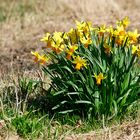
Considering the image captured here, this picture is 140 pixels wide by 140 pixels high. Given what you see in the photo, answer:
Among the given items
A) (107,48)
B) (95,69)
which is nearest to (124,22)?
(107,48)

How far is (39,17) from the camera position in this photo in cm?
1041

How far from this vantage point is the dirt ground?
8.76m

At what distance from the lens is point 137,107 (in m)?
5.04

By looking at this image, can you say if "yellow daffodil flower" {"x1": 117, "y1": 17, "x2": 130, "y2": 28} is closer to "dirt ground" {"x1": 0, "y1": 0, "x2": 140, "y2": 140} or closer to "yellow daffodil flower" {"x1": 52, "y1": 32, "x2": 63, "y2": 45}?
"yellow daffodil flower" {"x1": 52, "y1": 32, "x2": 63, "y2": 45}

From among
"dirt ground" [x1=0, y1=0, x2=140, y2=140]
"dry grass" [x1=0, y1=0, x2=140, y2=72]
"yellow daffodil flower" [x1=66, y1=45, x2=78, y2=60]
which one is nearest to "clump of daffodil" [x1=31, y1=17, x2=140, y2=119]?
"yellow daffodil flower" [x1=66, y1=45, x2=78, y2=60]

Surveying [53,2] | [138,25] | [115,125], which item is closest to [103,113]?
[115,125]

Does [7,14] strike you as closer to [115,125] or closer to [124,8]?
[124,8]

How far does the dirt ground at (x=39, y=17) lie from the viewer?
876cm

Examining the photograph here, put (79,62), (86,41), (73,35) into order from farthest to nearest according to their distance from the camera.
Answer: (73,35) < (86,41) < (79,62)

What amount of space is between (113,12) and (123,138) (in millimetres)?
6349

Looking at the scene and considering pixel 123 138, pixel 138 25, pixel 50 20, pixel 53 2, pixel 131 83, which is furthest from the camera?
pixel 53 2

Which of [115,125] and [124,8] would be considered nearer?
[115,125]

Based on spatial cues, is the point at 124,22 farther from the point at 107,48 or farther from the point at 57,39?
the point at 57,39

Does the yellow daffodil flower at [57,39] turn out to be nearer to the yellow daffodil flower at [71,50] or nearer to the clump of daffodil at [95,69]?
the clump of daffodil at [95,69]
